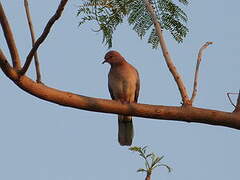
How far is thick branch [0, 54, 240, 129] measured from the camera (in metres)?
4.00

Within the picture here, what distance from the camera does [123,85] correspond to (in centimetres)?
823

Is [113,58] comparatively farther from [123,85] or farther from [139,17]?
[139,17]

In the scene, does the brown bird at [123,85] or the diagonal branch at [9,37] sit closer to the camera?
the diagonal branch at [9,37]

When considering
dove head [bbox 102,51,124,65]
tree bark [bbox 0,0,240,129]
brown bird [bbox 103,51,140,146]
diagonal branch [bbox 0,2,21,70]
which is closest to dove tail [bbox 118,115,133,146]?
brown bird [bbox 103,51,140,146]

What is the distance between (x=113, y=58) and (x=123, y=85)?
51 centimetres

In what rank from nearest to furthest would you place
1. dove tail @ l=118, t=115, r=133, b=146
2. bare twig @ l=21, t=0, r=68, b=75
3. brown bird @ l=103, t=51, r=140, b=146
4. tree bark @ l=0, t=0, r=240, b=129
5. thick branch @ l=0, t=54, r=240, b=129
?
bare twig @ l=21, t=0, r=68, b=75 < tree bark @ l=0, t=0, r=240, b=129 < thick branch @ l=0, t=54, r=240, b=129 < dove tail @ l=118, t=115, r=133, b=146 < brown bird @ l=103, t=51, r=140, b=146

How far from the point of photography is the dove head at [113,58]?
27.8 ft

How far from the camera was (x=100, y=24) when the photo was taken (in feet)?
16.3

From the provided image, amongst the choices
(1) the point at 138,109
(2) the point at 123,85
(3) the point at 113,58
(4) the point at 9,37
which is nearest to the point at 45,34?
(4) the point at 9,37

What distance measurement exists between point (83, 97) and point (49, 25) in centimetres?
66

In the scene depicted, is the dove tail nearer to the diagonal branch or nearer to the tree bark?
the tree bark

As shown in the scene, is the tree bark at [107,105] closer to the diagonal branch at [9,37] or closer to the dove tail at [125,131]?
the diagonal branch at [9,37]

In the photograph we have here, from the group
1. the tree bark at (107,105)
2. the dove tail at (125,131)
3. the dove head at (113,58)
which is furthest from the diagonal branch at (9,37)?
the dove head at (113,58)

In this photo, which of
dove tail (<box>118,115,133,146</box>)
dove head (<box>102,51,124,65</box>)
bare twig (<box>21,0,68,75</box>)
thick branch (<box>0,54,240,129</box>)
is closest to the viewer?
bare twig (<box>21,0,68,75</box>)
